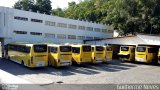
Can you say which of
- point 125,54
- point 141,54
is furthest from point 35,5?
point 141,54

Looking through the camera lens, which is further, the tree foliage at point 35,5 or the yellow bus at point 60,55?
the tree foliage at point 35,5

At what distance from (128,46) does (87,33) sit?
12.8m

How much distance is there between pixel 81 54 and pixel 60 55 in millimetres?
2781

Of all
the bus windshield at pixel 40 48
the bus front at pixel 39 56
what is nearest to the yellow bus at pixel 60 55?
the bus front at pixel 39 56

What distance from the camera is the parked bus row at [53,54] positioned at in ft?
69.4

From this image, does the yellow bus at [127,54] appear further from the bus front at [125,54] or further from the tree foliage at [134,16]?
the tree foliage at [134,16]

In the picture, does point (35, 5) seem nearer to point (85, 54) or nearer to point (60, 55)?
point (85, 54)

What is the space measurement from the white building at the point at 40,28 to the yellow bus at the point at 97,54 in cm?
1117

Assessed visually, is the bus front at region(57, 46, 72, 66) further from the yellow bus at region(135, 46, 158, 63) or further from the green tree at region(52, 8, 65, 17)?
the green tree at region(52, 8, 65, 17)

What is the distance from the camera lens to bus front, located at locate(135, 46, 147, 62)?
2880cm

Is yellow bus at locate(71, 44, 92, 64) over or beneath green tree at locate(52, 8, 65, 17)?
beneath

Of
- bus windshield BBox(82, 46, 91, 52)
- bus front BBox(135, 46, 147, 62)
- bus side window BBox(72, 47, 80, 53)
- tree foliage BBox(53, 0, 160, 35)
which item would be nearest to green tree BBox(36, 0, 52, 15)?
tree foliage BBox(53, 0, 160, 35)

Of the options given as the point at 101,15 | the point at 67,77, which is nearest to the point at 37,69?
the point at 67,77

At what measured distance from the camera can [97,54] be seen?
26297mm
